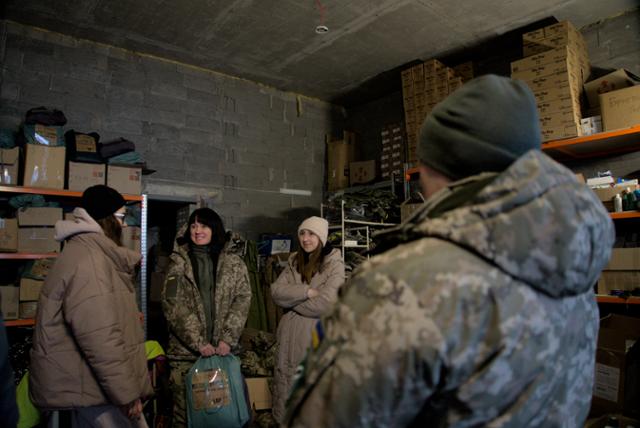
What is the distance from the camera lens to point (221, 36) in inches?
157

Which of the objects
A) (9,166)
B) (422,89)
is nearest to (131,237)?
(9,166)

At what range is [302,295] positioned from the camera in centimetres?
303

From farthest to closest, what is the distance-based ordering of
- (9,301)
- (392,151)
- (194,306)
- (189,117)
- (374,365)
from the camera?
(392,151)
(189,117)
(9,301)
(194,306)
(374,365)

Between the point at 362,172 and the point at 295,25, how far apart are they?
1960mm

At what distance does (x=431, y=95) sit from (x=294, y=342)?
2.77 metres

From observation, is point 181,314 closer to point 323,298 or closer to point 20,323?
point 323,298

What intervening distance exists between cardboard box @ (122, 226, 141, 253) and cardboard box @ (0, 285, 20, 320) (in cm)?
82

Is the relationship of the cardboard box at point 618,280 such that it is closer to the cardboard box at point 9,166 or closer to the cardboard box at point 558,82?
the cardboard box at point 558,82

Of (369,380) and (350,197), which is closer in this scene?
(369,380)

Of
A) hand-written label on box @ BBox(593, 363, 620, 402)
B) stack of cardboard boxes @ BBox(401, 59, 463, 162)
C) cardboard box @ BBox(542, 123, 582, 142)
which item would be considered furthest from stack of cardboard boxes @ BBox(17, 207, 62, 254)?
hand-written label on box @ BBox(593, 363, 620, 402)

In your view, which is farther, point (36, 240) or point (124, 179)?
point (124, 179)

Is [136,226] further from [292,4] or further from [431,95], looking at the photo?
[431,95]

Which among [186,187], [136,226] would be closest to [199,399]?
[136,226]

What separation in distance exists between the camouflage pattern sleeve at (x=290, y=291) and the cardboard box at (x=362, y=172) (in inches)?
85.8
